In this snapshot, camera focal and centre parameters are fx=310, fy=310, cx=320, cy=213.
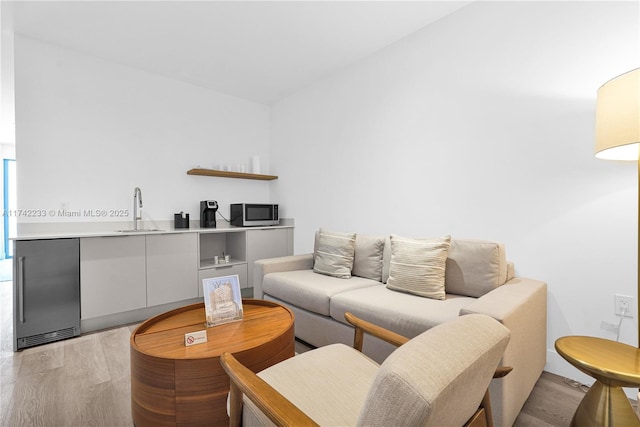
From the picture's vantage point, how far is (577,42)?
191 centimetres

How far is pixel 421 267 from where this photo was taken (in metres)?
2.11

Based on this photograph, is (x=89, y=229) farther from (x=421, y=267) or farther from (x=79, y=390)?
(x=421, y=267)

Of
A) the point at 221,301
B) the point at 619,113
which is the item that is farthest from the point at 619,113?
the point at 221,301

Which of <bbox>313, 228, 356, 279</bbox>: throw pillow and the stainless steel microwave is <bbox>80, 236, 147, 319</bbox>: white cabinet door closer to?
the stainless steel microwave

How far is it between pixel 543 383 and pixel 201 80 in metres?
4.23

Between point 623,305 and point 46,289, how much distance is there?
3933 millimetres

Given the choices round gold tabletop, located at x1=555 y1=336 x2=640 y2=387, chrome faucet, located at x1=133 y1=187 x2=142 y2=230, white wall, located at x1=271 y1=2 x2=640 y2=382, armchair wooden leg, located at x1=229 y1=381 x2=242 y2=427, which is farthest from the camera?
chrome faucet, located at x1=133 y1=187 x2=142 y2=230

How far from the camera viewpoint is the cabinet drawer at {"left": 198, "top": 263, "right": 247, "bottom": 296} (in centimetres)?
329

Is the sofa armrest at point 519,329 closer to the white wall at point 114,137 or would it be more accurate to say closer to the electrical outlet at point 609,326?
the electrical outlet at point 609,326

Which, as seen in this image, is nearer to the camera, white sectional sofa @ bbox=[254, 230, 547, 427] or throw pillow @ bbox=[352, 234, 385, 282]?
white sectional sofa @ bbox=[254, 230, 547, 427]

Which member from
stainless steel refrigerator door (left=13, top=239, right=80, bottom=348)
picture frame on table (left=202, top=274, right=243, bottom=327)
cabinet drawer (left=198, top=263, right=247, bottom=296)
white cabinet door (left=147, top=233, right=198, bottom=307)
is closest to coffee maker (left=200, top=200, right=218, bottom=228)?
white cabinet door (left=147, top=233, right=198, bottom=307)

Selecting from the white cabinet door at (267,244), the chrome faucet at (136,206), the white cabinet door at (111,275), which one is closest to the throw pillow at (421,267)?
the white cabinet door at (267,244)

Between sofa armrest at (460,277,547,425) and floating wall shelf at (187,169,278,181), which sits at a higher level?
floating wall shelf at (187,169,278,181)

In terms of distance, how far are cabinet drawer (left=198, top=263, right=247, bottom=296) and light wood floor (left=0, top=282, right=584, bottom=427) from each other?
94cm
